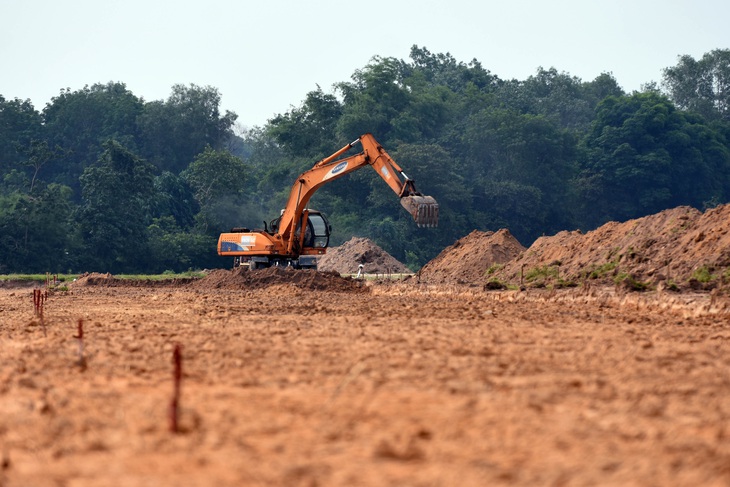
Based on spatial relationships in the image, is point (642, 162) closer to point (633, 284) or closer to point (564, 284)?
point (564, 284)

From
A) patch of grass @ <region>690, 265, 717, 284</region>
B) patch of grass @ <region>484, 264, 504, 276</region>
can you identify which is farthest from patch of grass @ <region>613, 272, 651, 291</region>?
patch of grass @ <region>484, 264, 504, 276</region>

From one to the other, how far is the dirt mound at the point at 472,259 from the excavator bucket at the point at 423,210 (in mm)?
3740

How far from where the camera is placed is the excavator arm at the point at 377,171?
3328cm

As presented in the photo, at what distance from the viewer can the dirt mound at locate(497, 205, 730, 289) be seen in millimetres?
26203

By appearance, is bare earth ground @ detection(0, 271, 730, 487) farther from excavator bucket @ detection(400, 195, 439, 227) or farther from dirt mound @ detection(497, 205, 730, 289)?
excavator bucket @ detection(400, 195, 439, 227)

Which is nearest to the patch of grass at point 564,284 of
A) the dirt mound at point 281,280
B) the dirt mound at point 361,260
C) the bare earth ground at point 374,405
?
the dirt mound at point 281,280

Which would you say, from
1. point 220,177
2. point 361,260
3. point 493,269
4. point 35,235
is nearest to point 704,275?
point 493,269

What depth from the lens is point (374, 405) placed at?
356 inches

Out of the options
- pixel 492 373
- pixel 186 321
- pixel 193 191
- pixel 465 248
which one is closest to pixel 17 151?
pixel 193 191

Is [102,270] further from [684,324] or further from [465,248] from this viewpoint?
[684,324]

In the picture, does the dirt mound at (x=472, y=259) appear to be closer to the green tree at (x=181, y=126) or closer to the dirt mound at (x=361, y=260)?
the dirt mound at (x=361, y=260)

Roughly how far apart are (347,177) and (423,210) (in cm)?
4040

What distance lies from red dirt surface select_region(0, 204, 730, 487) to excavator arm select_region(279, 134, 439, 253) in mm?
13849

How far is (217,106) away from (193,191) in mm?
17093
